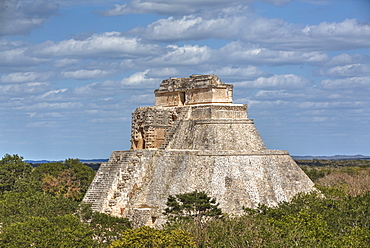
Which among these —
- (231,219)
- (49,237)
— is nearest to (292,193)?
(231,219)

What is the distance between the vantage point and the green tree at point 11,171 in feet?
163

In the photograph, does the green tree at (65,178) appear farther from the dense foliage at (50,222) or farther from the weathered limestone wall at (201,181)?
the weathered limestone wall at (201,181)

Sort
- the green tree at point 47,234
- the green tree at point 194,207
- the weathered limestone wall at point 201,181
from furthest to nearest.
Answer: the weathered limestone wall at point 201,181, the green tree at point 194,207, the green tree at point 47,234

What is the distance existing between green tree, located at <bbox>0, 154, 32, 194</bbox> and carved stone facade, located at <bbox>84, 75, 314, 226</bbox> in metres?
12.9

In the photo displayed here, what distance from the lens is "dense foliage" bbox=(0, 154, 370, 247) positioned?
26969 millimetres

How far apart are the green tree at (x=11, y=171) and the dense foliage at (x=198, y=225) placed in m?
10.9

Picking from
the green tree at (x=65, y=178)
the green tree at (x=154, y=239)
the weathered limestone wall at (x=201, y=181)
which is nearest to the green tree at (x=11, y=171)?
the green tree at (x=65, y=178)

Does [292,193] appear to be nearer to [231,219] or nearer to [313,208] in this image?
[313,208]

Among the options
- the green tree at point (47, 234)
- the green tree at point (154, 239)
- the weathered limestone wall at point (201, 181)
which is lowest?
the green tree at point (154, 239)

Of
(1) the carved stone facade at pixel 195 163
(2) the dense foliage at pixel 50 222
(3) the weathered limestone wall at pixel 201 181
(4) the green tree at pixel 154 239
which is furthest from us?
(1) the carved stone facade at pixel 195 163

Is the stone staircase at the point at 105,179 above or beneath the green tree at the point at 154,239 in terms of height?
above

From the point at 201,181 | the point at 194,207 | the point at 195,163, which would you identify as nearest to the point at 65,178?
the point at 195,163

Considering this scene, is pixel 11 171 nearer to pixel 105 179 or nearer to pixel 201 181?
pixel 105 179

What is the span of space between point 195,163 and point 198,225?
205 inches
